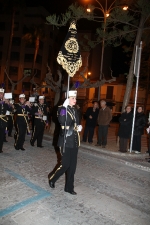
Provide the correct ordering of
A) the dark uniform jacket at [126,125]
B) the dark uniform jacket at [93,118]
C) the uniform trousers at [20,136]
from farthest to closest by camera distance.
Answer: the dark uniform jacket at [93,118]
the dark uniform jacket at [126,125]
the uniform trousers at [20,136]


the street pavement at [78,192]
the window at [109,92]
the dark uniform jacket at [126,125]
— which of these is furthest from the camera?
the window at [109,92]

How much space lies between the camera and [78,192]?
5.20 meters

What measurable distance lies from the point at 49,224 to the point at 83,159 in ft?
15.0

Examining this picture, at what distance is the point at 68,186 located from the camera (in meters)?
5.07

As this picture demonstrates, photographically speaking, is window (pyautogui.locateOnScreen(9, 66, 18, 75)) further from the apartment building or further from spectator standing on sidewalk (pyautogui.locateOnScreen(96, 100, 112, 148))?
spectator standing on sidewalk (pyautogui.locateOnScreen(96, 100, 112, 148))

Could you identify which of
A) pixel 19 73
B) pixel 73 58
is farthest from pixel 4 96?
pixel 19 73

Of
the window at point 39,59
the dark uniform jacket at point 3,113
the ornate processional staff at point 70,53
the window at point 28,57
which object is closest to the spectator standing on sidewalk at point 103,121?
the dark uniform jacket at point 3,113

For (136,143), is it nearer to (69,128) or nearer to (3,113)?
(3,113)

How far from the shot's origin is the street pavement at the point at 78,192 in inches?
160

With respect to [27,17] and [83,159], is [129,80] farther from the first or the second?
[27,17]

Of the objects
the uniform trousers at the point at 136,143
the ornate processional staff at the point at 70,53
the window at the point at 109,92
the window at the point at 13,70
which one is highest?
the window at the point at 13,70

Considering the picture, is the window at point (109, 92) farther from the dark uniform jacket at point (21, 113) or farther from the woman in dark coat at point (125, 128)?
the dark uniform jacket at point (21, 113)

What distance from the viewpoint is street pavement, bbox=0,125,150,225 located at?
4.07 metres

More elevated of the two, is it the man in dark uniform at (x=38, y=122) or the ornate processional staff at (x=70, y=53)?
the ornate processional staff at (x=70, y=53)
